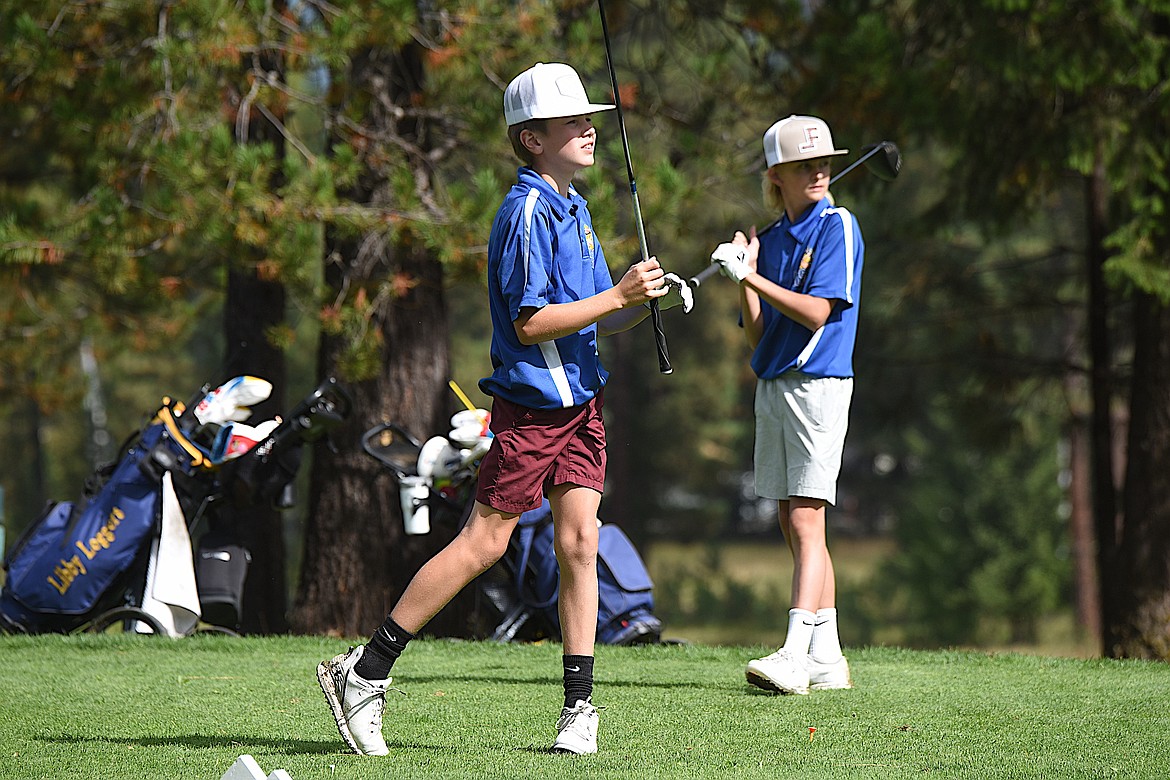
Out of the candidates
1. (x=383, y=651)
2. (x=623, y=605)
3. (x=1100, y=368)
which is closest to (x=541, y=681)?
(x=623, y=605)

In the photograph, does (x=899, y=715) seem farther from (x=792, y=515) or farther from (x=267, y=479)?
(x=267, y=479)

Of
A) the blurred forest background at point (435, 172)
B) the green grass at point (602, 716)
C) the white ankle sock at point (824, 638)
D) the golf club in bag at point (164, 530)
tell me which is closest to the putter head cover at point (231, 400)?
the golf club in bag at point (164, 530)

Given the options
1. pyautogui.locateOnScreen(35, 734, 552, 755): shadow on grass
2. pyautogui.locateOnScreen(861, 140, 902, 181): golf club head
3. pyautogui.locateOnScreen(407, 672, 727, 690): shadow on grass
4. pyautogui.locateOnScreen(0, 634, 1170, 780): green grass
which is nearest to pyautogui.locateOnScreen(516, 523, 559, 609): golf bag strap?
pyautogui.locateOnScreen(0, 634, 1170, 780): green grass

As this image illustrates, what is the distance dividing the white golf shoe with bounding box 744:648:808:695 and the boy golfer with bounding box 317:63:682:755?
96 centimetres

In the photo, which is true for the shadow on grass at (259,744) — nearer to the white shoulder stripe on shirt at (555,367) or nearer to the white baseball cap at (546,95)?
the white shoulder stripe on shirt at (555,367)

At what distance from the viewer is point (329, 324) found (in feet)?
24.7

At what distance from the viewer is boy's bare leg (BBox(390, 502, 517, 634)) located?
3.81m

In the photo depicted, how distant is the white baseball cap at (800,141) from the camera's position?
4961mm

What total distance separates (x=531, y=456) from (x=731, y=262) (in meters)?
1.14

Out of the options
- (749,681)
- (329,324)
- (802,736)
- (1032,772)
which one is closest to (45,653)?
(329,324)

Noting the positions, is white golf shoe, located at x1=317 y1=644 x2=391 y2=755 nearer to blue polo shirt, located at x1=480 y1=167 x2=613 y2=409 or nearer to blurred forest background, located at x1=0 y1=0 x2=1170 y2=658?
blue polo shirt, located at x1=480 y1=167 x2=613 y2=409

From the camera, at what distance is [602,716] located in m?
4.44

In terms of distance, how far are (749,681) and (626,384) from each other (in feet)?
84.5

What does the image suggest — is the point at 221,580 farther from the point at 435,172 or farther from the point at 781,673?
the point at 781,673
